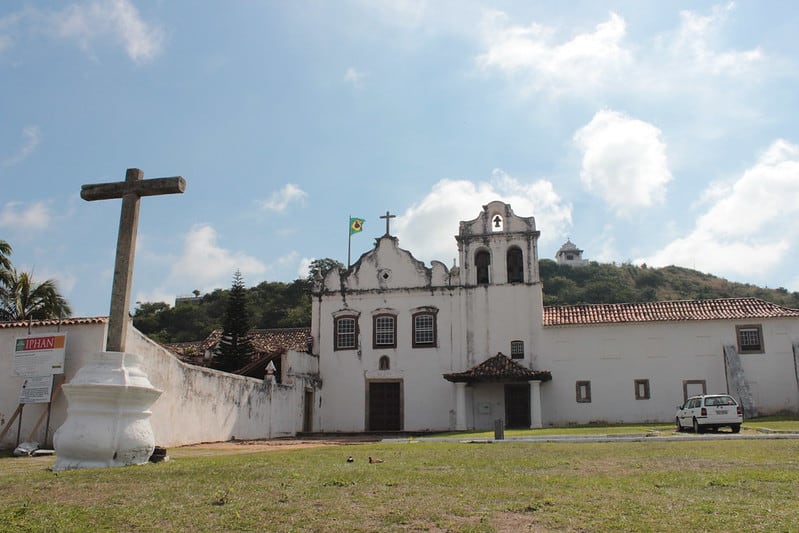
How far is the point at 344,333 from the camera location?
98.1 ft

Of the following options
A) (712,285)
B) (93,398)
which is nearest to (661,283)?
(712,285)

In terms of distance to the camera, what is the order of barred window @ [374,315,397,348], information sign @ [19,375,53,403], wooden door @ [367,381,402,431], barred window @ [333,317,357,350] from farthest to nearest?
barred window @ [333,317,357,350] < barred window @ [374,315,397,348] < wooden door @ [367,381,402,431] < information sign @ [19,375,53,403]

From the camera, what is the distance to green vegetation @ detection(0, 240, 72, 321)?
80.3 ft

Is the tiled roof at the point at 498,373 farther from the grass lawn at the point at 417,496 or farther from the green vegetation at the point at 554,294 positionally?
the grass lawn at the point at 417,496

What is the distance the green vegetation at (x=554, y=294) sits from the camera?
47219mm

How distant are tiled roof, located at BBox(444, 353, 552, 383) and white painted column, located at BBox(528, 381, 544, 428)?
1.08ft

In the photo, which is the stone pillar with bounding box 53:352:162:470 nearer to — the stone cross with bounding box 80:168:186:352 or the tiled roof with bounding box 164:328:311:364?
the stone cross with bounding box 80:168:186:352

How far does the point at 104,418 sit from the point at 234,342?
21.6 m

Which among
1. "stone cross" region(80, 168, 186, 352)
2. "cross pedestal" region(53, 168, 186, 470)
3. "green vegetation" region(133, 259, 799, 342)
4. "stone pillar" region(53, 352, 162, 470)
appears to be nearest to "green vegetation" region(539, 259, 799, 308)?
"green vegetation" region(133, 259, 799, 342)

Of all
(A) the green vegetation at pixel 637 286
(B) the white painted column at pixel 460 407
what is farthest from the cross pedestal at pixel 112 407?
(A) the green vegetation at pixel 637 286

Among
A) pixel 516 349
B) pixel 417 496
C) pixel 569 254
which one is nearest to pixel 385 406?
pixel 516 349

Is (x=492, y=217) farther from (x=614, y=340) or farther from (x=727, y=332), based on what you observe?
(x=727, y=332)

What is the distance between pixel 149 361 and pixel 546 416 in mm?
Answer: 16086

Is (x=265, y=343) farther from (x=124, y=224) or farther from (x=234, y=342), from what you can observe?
(x=124, y=224)
